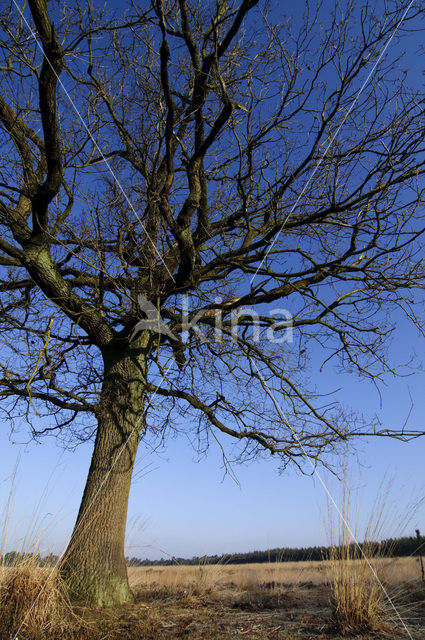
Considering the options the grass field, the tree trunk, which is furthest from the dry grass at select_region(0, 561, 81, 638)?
the tree trunk

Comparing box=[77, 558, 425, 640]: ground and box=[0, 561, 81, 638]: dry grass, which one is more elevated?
box=[0, 561, 81, 638]: dry grass

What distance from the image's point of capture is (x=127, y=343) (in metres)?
5.71

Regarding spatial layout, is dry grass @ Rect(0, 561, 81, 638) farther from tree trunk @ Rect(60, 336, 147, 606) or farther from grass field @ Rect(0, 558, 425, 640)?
tree trunk @ Rect(60, 336, 147, 606)

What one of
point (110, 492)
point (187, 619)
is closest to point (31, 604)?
point (187, 619)

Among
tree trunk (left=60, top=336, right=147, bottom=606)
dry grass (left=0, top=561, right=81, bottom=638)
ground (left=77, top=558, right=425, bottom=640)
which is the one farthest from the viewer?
tree trunk (left=60, top=336, right=147, bottom=606)

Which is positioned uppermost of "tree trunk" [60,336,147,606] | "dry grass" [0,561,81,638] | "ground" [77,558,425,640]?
"tree trunk" [60,336,147,606]

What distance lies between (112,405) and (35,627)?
8.36 ft

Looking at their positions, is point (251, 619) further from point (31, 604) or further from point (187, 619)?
point (31, 604)

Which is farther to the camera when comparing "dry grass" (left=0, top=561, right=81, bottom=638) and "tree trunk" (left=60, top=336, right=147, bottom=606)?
"tree trunk" (left=60, top=336, right=147, bottom=606)

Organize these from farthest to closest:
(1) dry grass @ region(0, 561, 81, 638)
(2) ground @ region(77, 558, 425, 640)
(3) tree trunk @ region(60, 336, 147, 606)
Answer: (3) tree trunk @ region(60, 336, 147, 606), (2) ground @ region(77, 558, 425, 640), (1) dry grass @ region(0, 561, 81, 638)

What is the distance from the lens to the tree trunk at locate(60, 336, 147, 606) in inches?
169

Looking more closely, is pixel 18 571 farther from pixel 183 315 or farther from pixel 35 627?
pixel 183 315

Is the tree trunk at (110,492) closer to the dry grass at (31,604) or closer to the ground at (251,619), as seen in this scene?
the ground at (251,619)

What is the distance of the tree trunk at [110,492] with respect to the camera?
4.29m
